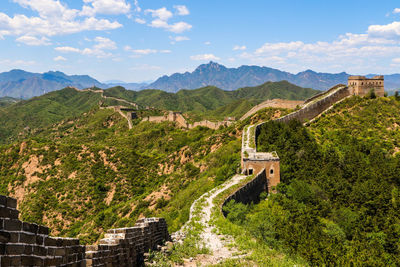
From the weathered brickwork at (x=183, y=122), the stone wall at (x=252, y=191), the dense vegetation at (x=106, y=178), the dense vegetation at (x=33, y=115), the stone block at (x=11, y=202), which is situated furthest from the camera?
the dense vegetation at (x=33, y=115)

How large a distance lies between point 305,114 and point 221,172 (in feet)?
73.2

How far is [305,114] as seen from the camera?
45.2 m

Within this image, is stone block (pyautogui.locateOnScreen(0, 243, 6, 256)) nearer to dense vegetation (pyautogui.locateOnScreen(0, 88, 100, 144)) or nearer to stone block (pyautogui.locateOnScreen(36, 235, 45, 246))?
stone block (pyautogui.locateOnScreen(36, 235, 45, 246))

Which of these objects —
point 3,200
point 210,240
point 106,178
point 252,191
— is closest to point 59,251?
point 3,200

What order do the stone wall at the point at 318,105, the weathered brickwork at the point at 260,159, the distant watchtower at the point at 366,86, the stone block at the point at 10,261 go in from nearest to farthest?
the stone block at the point at 10,261 < the weathered brickwork at the point at 260,159 < the stone wall at the point at 318,105 < the distant watchtower at the point at 366,86

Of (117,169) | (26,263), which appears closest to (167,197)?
(117,169)

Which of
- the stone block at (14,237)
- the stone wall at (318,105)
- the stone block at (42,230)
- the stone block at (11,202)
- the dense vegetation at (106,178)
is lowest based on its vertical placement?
the dense vegetation at (106,178)

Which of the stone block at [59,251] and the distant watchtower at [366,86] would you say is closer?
the stone block at [59,251]

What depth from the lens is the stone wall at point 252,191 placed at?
66.6ft

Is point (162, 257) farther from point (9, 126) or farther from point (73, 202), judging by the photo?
point (9, 126)

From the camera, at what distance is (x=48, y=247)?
5152mm

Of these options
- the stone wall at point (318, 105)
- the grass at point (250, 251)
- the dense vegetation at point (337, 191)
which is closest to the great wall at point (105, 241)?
the grass at point (250, 251)

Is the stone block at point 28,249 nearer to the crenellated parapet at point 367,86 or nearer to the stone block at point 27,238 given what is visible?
the stone block at point 27,238

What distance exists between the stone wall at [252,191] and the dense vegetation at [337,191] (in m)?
0.74
